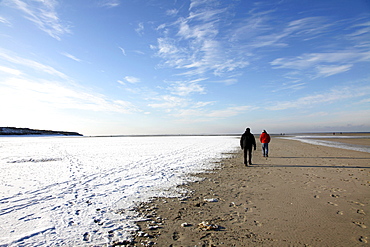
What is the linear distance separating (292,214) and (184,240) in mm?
3065

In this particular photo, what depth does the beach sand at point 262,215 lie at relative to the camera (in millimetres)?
4199

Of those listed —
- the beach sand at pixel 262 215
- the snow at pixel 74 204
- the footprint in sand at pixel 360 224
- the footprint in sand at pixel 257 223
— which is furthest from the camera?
the footprint in sand at pixel 257 223

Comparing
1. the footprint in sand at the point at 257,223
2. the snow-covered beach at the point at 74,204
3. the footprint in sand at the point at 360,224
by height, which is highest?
the footprint in sand at the point at 360,224

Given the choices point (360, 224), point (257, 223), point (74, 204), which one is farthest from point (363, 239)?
point (74, 204)

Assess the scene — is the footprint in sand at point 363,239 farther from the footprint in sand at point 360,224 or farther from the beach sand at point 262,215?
the footprint in sand at point 360,224

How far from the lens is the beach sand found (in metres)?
4.20

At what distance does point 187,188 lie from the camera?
27.0 ft

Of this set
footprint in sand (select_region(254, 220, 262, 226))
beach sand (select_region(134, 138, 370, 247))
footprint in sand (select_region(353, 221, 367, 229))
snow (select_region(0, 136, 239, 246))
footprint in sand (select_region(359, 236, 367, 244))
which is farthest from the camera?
footprint in sand (select_region(254, 220, 262, 226))

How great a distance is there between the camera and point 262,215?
17.8ft

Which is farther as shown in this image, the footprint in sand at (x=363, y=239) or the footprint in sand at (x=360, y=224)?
the footprint in sand at (x=360, y=224)

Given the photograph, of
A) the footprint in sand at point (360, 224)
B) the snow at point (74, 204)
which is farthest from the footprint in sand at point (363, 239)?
the snow at point (74, 204)

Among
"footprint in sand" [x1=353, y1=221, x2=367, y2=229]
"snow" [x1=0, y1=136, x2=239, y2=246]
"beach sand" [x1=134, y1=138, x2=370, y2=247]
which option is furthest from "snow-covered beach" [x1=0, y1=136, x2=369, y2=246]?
"footprint in sand" [x1=353, y1=221, x2=367, y2=229]

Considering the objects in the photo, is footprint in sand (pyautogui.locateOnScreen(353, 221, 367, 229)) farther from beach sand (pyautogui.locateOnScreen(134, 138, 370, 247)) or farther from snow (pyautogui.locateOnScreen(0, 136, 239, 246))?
snow (pyautogui.locateOnScreen(0, 136, 239, 246))

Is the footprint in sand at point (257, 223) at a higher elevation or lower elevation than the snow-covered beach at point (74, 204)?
lower
